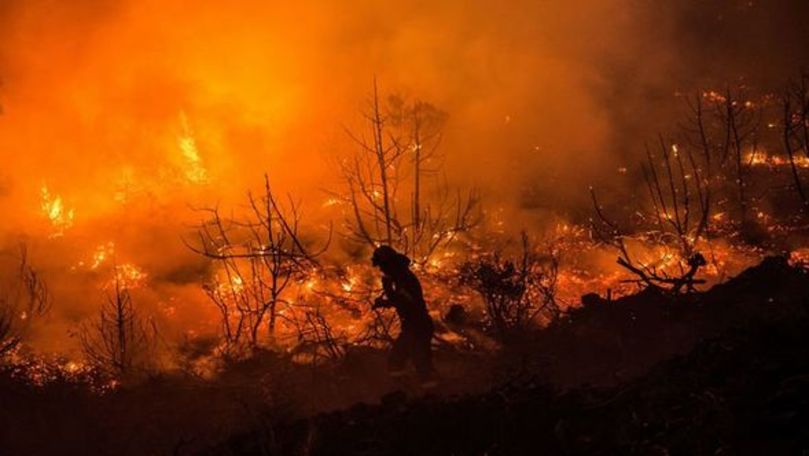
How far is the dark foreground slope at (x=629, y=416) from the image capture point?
4.50 m

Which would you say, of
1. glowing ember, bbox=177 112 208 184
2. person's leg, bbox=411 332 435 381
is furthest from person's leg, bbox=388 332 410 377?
glowing ember, bbox=177 112 208 184

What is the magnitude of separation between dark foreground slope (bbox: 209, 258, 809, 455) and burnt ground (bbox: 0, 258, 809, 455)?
0.01 meters

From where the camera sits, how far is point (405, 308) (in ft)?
30.4

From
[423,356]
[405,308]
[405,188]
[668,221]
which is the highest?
[405,188]

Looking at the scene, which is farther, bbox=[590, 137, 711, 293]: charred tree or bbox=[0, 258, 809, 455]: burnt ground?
bbox=[590, 137, 711, 293]: charred tree

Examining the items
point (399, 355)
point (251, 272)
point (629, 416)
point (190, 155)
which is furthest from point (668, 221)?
point (629, 416)

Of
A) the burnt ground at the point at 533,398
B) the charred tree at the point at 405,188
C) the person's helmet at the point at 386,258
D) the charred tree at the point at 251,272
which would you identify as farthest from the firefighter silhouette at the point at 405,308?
the charred tree at the point at 405,188

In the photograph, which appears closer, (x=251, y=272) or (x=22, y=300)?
(x=22, y=300)

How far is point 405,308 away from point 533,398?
3594mm

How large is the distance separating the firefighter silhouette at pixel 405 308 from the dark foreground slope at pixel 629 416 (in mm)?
2456

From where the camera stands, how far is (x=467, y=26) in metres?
21.7

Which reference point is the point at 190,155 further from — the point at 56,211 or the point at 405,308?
the point at 405,308

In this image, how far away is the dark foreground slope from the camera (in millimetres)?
4504

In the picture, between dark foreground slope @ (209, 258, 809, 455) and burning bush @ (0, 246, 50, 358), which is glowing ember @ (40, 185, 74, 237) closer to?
burning bush @ (0, 246, 50, 358)
